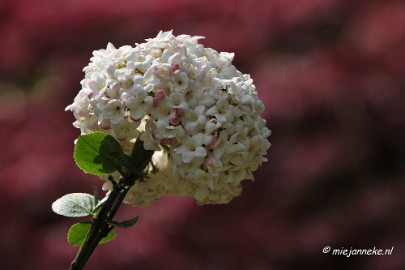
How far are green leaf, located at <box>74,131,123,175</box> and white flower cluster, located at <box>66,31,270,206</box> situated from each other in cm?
1

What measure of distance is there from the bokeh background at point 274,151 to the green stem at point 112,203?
Answer: 1522 mm

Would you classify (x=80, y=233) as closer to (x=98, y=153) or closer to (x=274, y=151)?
(x=98, y=153)

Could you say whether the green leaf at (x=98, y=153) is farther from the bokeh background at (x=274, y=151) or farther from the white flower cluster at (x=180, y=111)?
the bokeh background at (x=274, y=151)

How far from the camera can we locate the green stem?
2.81 ft

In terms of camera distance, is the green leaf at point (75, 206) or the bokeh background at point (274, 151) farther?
the bokeh background at point (274, 151)

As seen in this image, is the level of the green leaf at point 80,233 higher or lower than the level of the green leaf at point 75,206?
lower

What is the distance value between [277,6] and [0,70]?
1151mm

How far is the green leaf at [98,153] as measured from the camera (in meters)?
0.86

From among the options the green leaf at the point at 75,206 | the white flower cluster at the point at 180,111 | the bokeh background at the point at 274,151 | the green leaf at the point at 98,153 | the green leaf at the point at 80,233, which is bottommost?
the green leaf at the point at 80,233

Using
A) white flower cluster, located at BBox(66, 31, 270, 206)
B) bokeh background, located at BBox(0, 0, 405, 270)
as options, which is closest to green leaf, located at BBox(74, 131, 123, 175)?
white flower cluster, located at BBox(66, 31, 270, 206)

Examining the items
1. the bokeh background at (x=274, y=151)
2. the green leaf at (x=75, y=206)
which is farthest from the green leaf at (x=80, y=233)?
the bokeh background at (x=274, y=151)

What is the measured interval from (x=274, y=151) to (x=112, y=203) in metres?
1.69

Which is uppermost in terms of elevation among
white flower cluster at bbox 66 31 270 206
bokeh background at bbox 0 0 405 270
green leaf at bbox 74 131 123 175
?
bokeh background at bbox 0 0 405 270

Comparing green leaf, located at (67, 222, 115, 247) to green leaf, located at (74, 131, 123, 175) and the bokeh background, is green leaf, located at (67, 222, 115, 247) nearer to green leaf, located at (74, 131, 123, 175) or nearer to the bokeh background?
green leaf, located at (74, 131, 123, 175)
